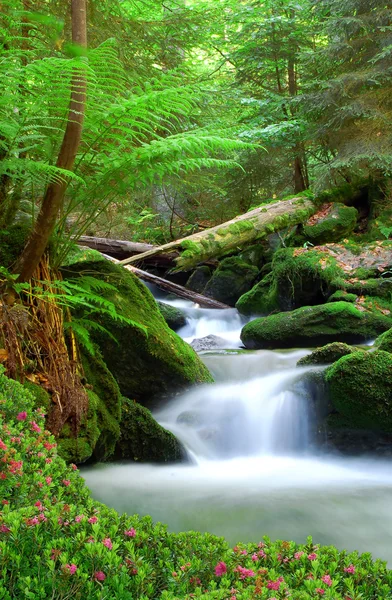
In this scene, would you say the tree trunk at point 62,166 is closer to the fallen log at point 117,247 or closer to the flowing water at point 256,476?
the flowing water at point 256,476

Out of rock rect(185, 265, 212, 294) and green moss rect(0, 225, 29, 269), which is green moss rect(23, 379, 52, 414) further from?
rock rect(185, 265, 212, 294)

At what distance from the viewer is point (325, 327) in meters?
7.94

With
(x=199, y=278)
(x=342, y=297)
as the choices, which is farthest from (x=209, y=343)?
(x=199, y=278)

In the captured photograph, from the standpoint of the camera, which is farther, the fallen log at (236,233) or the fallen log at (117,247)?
the fallen log at (117,247)

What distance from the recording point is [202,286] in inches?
482

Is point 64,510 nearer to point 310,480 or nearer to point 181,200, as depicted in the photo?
point 310,480

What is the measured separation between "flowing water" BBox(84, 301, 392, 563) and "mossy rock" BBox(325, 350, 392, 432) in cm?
37

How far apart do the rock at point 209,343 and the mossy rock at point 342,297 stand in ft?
6.88

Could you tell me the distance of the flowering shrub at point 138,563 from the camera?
1.21 m

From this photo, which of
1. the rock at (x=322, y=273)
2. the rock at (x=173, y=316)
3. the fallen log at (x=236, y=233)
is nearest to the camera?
the fallen log at (x=236, y=233)

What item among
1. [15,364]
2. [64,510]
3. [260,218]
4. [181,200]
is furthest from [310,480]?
[181,200]

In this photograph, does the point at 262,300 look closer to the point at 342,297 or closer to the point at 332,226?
the point at 342,297

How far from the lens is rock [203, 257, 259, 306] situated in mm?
11508

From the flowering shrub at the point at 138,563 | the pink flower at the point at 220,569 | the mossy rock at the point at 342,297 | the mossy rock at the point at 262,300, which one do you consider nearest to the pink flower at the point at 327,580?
the flowering shrub at the point at 138,563
